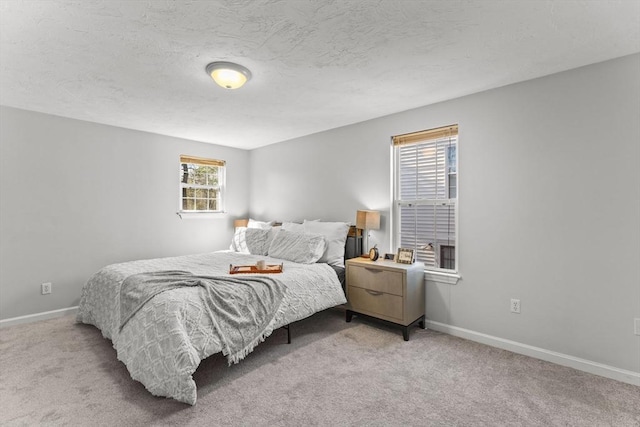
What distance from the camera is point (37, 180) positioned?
3.53m

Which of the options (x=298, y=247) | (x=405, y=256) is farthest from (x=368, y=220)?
(x=298, y=247)

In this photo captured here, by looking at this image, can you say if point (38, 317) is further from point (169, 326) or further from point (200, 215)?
point (169, 326)

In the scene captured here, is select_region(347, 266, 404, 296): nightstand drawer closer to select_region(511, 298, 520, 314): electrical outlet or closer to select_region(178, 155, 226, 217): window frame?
select_region(511, 298, 520, 314): electrical outlet

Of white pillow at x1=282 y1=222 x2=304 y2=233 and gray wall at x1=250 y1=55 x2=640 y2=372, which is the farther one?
white pillow at x1=282 y1=222 x2=304 y2=233

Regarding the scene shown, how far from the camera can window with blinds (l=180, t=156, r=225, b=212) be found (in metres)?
4.87

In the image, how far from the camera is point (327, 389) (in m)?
2.17

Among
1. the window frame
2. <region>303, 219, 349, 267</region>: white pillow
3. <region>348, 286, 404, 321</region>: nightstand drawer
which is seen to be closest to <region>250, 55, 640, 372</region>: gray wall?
<region>348, 286, 404, 321</region>: nightstand drawer

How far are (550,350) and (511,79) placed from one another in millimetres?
2306

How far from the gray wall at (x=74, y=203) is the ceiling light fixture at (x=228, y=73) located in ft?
7.91

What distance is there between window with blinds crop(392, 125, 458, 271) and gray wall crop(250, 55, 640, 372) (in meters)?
0.13

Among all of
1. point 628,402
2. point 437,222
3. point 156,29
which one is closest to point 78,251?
point 156,29

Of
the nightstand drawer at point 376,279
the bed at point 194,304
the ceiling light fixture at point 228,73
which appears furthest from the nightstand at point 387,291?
the ceiling light fixture at point 228,73

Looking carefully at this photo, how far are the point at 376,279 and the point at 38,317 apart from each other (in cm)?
379

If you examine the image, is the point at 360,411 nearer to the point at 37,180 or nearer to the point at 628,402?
the point at 628,402
